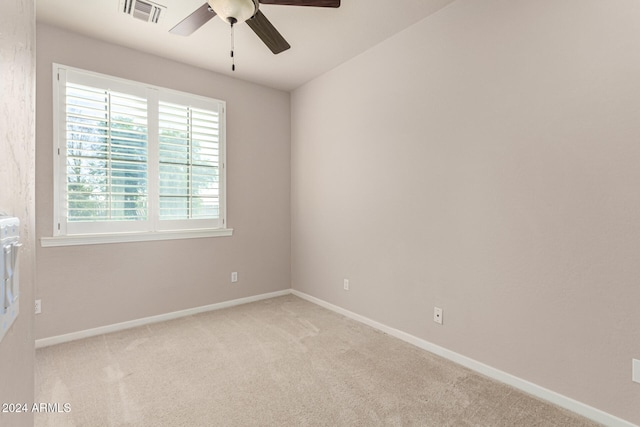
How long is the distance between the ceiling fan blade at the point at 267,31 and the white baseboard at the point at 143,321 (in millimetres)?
2840

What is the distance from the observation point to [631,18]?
1.64m

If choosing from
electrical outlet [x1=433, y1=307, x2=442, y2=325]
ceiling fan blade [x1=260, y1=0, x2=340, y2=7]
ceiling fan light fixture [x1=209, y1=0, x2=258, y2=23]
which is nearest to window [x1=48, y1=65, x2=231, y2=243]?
ceiling fan light fixture [x1=209, y1=0, x2=258, y2=23]

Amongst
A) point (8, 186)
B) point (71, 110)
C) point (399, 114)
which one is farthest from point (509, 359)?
point (71, 110)

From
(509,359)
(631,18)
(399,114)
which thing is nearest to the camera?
(631,18)

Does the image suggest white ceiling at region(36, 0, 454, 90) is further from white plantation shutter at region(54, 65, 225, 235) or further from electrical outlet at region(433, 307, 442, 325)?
electrical outlet at region(433, 307, 442, 325)

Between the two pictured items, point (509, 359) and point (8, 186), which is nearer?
point (8, 186)

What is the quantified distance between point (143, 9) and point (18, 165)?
8.65ft

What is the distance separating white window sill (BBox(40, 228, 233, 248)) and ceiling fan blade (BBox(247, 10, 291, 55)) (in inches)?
83.5

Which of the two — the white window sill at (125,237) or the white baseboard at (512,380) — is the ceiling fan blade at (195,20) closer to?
the white window sill at (125,237)

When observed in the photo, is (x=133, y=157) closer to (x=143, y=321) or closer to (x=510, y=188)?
(x=143, y=321)

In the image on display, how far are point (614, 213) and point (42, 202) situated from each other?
4.15 meters

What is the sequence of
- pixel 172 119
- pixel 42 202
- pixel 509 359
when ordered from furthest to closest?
1. pixel 172 119
2. pixel 42 202
3. pixel 509 359

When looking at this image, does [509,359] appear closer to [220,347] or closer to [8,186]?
[220,347]

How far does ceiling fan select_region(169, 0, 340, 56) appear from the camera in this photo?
1.84 metres
